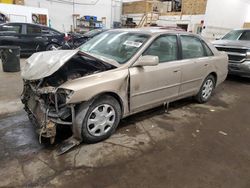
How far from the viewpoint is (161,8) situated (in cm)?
1830

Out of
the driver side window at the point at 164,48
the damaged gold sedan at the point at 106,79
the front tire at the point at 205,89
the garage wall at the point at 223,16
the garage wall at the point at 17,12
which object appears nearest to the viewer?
the damaged gold sedan at the point at 106,79

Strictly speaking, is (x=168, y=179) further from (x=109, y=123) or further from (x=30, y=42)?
(x=30, y=42)

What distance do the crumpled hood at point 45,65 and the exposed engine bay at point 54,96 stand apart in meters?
0.12

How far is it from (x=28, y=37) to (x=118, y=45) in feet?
23.5

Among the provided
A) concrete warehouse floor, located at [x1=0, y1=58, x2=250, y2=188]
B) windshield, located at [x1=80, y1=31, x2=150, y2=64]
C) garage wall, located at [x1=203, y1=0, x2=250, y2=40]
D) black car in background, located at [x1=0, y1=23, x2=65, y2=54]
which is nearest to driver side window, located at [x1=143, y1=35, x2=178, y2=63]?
windshield, located at [x1=80, y1=31, x2=150, y2=64]

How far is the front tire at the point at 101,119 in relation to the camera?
8.66 ft

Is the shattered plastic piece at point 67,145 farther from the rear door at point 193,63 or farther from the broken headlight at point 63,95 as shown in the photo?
the rear door at point 193,63

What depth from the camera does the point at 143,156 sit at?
2.62 metres

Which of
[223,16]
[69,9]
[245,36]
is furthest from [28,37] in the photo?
[223,16]

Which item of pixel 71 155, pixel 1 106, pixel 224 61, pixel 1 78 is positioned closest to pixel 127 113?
pixel 71 155

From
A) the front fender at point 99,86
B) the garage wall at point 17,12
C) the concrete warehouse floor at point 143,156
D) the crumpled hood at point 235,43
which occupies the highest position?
the garage wall at point 17,12

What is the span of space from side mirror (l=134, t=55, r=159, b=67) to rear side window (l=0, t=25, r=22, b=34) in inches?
306

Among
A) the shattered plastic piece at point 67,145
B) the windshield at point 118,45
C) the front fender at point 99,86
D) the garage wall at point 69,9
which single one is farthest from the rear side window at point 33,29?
the shattered plastic piece at point 67,145

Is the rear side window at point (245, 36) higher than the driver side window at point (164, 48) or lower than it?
higher
